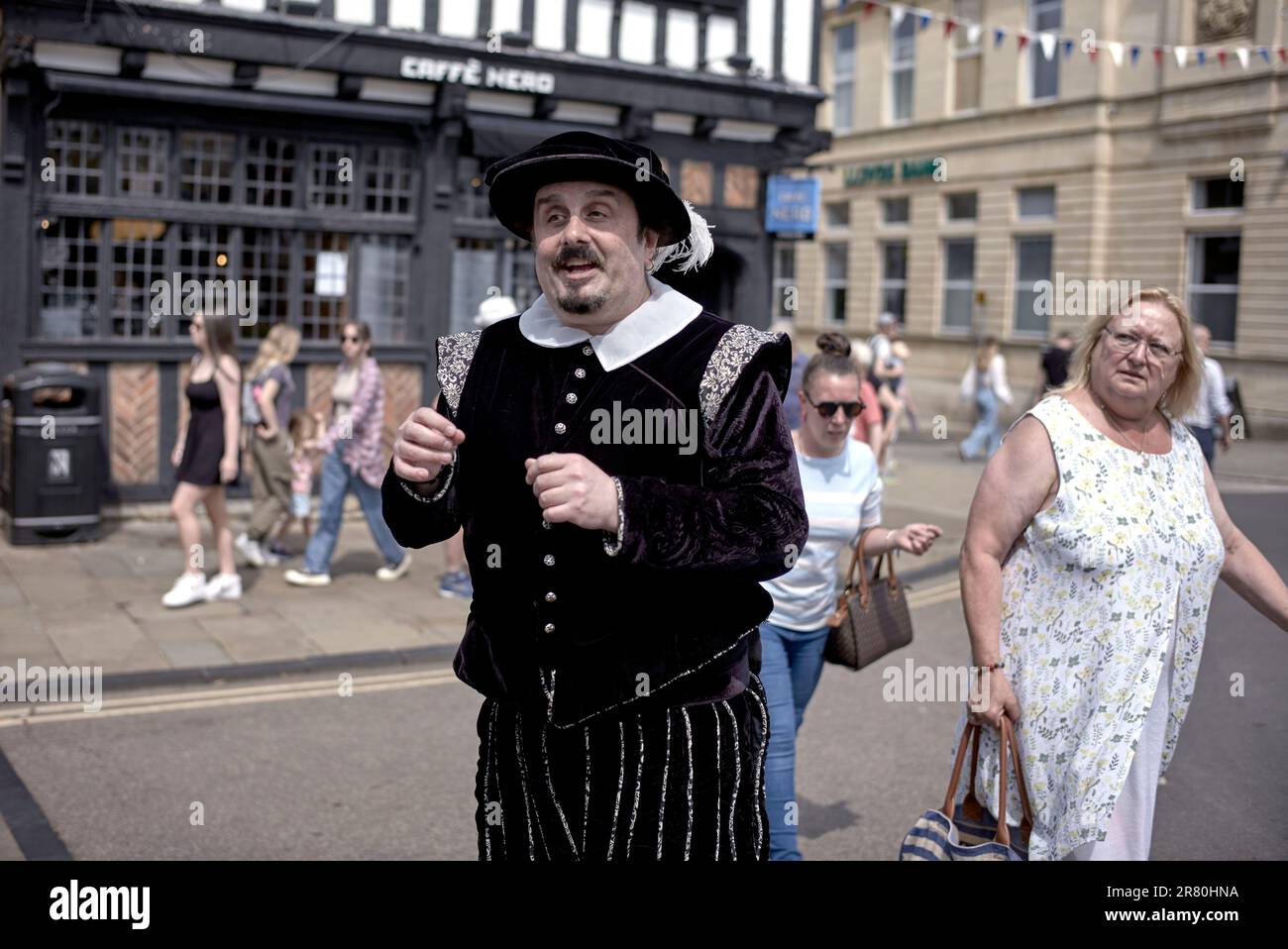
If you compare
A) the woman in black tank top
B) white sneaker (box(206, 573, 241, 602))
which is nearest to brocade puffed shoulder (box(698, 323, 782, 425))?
the woman in black tank top

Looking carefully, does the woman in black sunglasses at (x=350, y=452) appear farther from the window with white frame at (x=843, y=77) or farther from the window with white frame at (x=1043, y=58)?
the window with white frame at (x=843, y=77)

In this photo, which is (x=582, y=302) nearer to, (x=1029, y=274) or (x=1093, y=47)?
(x=1093, y=47)

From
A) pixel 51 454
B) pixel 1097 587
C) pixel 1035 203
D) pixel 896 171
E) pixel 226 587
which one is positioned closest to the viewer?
pixel 1097 587

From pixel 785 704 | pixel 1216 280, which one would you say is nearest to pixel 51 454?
pixel 785 704

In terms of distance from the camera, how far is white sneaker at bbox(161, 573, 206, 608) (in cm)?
906

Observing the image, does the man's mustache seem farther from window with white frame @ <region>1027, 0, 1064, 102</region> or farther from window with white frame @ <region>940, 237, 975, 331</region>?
window with white frame @ <region>940, 237, 975, 331</region>

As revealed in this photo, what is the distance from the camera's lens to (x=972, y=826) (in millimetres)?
3715

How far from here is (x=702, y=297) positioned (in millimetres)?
17062

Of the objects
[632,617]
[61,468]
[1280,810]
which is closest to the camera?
[632,617]

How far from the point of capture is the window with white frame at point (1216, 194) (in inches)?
971

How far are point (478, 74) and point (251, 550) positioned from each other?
547cm
